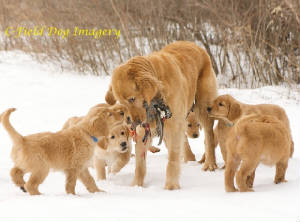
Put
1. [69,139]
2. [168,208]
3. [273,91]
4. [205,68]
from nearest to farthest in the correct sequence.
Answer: [168,208] < [69,139] < [205,68] < [273,91]

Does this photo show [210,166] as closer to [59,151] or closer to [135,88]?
[135,88]

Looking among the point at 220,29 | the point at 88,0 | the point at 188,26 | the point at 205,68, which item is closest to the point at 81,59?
the point at 88,0

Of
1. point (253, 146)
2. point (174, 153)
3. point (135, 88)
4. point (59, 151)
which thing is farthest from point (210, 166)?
point (59, 151)

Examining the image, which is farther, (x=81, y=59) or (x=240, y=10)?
(x=81, y=59)

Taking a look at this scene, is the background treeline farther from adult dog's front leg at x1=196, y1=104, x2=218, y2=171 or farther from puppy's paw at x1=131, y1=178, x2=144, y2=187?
puppy's paw at x1=131, y1=178, x2=144, y2=187

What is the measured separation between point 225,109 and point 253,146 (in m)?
1.74

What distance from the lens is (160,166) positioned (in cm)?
654

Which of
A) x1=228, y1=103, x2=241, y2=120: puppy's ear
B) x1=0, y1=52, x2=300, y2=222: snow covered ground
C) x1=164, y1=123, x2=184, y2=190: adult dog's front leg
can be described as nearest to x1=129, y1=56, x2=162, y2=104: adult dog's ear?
x1=164, y1=123, x2=184, y2=190: adult dog's front leg

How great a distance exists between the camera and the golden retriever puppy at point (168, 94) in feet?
15.3

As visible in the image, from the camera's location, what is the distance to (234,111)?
6098mm

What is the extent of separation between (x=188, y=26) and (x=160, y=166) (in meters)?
7.08

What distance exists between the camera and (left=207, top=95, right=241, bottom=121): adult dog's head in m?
6.09

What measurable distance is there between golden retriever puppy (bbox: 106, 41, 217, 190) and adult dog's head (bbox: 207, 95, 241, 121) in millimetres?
219

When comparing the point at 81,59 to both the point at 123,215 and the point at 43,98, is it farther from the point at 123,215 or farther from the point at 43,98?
the point at 123,215
